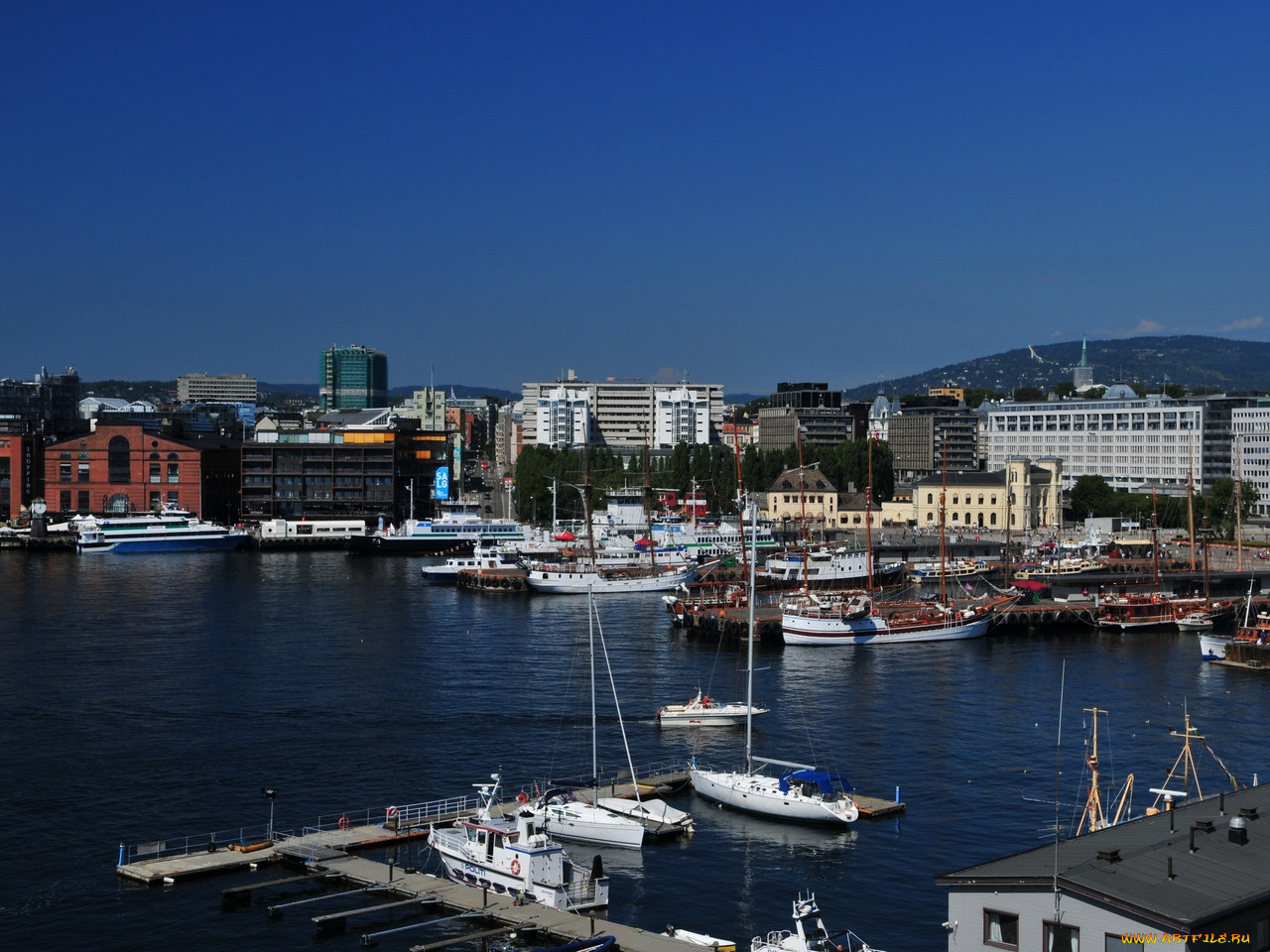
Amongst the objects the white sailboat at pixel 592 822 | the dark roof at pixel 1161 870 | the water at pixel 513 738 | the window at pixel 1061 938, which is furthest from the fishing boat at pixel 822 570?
the window at pixel 1061 938

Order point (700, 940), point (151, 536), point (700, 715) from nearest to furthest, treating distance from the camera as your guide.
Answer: point (700, 940) < point (700, 715) < point (151, 536)

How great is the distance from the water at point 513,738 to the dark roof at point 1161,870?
6.19 m

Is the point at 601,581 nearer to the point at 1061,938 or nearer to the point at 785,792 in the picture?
the point at 785,792

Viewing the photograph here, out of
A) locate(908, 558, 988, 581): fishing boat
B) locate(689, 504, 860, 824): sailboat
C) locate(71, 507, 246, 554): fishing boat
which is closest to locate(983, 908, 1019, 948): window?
locate(689, 504, 860, 824): sailboat

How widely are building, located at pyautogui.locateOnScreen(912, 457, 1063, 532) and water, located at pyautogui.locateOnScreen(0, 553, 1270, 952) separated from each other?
46.7 m

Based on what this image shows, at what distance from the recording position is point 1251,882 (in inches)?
569

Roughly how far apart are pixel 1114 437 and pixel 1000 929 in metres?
121

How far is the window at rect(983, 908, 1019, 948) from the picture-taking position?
584 inches

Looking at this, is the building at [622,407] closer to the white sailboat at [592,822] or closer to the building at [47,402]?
the building at [47,402]

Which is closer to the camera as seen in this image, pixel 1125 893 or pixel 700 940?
pixel 1125 893

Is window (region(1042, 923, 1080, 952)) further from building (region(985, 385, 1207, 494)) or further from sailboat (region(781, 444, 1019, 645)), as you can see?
building (region(985, 385, 1207, 494))

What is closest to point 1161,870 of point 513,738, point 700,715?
point 513,738

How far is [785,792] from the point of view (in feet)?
91.4

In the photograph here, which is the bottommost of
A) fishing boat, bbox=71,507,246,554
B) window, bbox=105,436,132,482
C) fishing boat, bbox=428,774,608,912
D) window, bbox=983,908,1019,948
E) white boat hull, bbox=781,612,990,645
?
fishing boat, bbox=428,774,608,912
